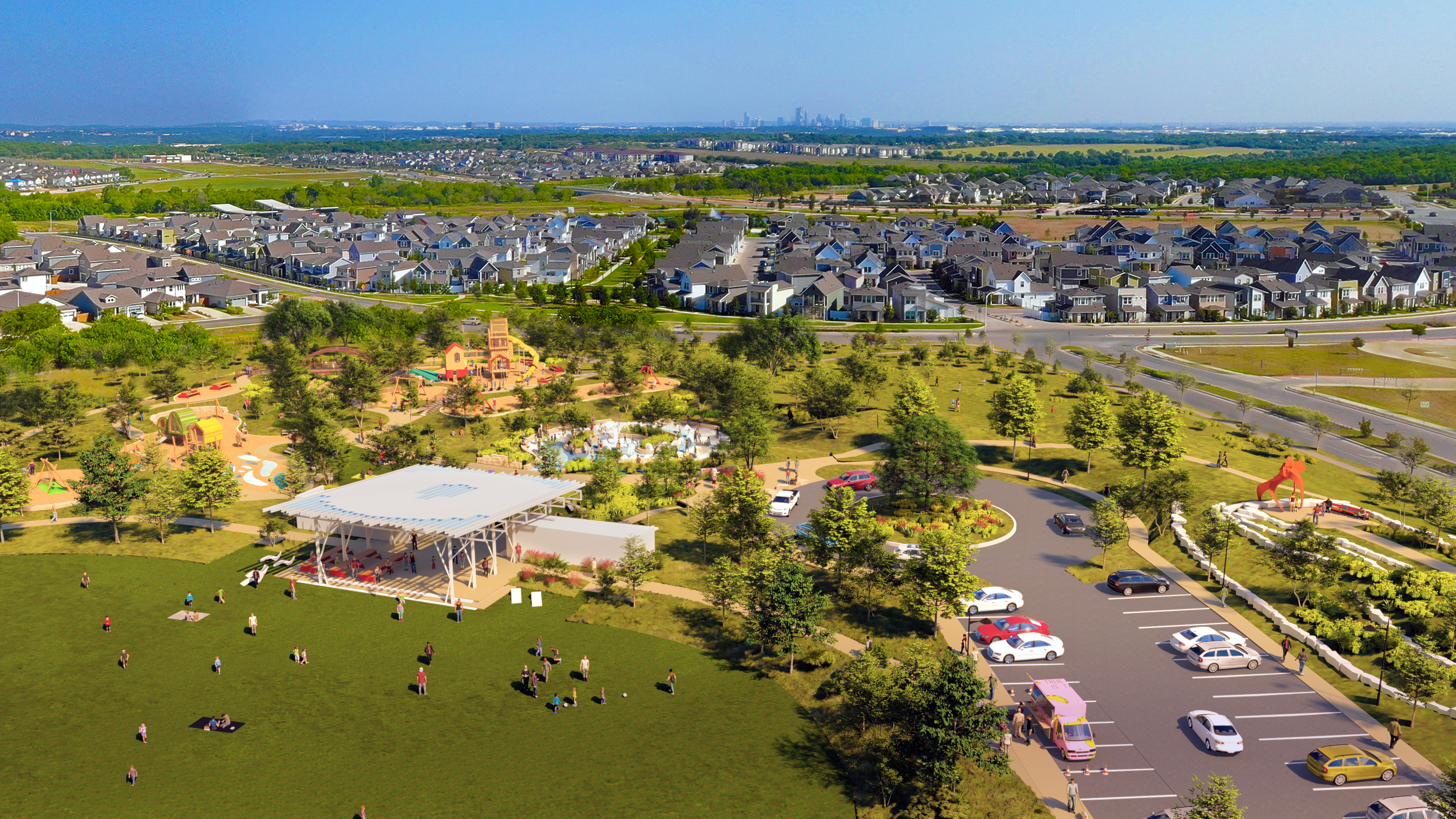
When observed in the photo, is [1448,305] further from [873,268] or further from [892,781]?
[892,781]

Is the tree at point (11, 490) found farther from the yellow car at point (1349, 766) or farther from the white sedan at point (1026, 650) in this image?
the yellow car at point (1349, 766)

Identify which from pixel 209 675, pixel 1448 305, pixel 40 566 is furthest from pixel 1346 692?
pixel 1448 305

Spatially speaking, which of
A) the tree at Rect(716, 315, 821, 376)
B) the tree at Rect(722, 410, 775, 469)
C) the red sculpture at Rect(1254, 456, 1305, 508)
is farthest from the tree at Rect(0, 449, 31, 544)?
the red sculpture at Rect(1254, 456, 1305, 508)

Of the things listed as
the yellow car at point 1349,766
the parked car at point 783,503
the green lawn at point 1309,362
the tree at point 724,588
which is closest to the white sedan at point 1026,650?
the yellow car at point 1349,766

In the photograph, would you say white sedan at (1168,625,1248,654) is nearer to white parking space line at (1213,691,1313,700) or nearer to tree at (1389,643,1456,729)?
white parking space line at (1213,691,1313,700)

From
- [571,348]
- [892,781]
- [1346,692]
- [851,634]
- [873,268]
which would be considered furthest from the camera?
[873,268]

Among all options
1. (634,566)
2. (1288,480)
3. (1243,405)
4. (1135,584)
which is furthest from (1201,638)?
(1243,405)

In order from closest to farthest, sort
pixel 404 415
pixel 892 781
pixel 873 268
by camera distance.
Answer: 1. pixel 892 781
2. pixel 404 415
3. pixel 873 268
